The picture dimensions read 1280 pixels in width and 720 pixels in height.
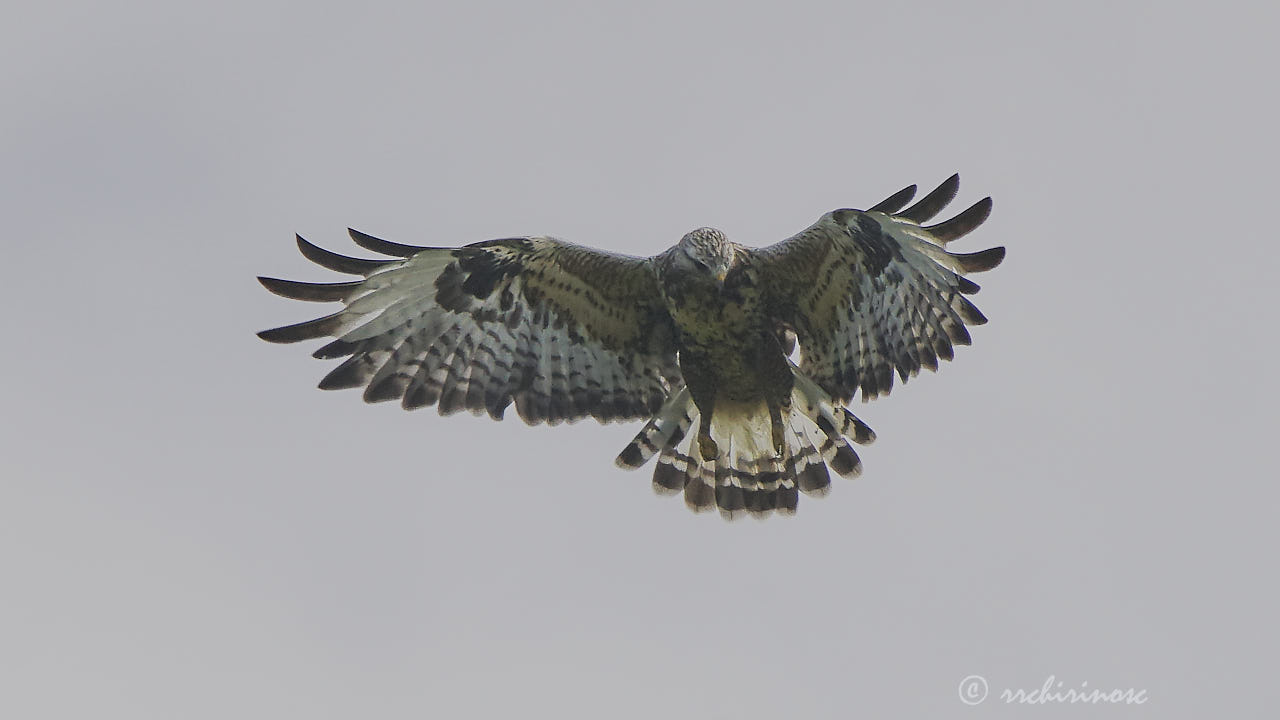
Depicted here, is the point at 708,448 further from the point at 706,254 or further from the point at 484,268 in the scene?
the point at 484,268

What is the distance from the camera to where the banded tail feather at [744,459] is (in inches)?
410

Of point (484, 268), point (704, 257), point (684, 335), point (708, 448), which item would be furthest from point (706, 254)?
point (484, 268)

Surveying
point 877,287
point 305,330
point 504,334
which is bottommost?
point 305,330

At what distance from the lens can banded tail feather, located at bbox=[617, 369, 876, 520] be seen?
10.4 metres

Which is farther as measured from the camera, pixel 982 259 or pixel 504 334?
pixel 504 334

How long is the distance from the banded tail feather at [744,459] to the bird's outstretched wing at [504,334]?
28cm

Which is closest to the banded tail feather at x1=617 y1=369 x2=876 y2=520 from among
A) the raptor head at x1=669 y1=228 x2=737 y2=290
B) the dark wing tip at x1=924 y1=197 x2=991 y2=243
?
the raptor head at x1=669 y1=228 x2=737 y2=290

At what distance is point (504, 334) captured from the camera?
10.2 metres

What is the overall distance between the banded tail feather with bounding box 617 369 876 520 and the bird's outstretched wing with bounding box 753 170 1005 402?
62 centimetres

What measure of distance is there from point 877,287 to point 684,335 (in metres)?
1.25

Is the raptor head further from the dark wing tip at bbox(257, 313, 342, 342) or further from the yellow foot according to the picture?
the dark wing tip at bbox(257, 313, 342, 342)

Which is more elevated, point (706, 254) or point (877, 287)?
point (877, 287)

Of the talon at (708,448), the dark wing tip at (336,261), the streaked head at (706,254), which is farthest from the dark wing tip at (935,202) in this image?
the dark wing tip at (336,261)

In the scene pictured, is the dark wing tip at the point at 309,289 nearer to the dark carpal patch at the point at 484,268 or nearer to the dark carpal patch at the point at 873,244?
the dark carpal patch at the point at 484,268
